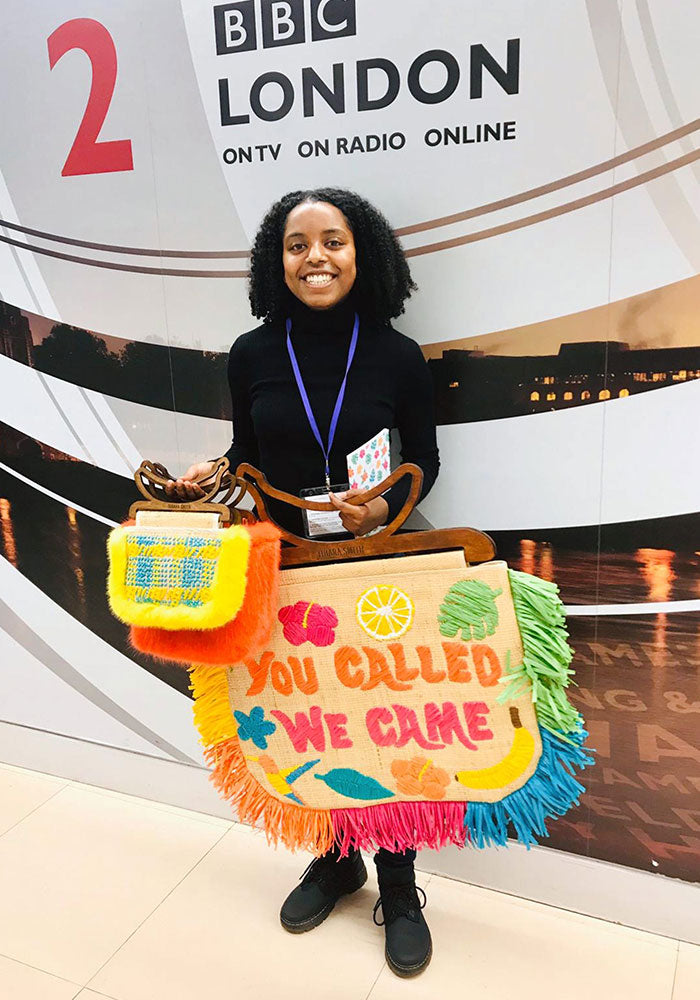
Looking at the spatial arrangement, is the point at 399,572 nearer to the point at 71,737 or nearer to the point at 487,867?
the point at 487,867

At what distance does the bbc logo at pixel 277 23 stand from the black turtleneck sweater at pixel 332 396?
562 millimetres

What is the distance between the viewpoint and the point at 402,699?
1.41m

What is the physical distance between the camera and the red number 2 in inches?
70.8

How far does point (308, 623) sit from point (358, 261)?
716mm

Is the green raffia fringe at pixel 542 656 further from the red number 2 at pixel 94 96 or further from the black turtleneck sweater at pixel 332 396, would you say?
the red number 2 at pixel 94 96

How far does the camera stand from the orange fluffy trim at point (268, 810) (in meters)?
1.48

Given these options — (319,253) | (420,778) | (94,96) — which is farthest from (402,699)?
(94,96)

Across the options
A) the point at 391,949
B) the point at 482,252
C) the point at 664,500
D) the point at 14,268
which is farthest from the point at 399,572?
the point at 14,268

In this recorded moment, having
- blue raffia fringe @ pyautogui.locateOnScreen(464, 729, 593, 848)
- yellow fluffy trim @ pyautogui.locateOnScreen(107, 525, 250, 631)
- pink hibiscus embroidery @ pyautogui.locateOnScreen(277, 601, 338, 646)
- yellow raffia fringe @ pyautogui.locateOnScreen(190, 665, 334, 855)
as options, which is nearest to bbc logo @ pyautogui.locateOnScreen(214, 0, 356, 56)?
yellow fluffy trim @ pyautogui.locateOnScreen(107, 525, 250, 631)

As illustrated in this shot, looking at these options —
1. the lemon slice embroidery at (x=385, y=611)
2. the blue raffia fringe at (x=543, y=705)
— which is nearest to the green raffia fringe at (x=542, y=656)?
the blue raffia fringe at (x=543, y=705)

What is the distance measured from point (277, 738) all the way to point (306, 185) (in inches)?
45.5

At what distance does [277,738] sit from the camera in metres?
1.49

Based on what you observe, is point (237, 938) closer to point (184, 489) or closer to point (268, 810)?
point (268, 810)

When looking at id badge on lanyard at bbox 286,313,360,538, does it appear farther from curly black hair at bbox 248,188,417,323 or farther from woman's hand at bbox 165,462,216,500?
woman's hand at bbox 165,462,216,500
